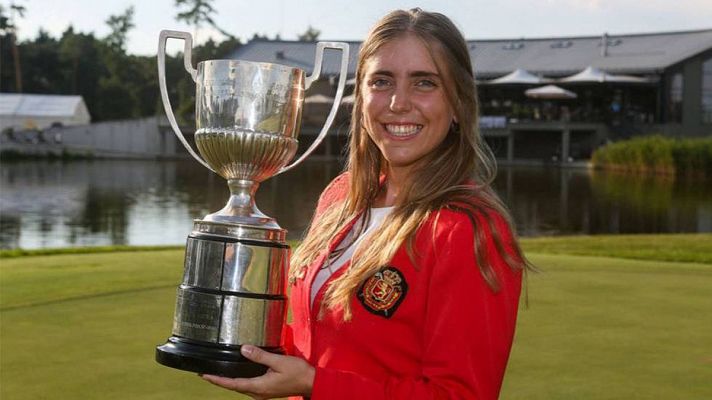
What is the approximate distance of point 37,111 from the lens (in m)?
59.3

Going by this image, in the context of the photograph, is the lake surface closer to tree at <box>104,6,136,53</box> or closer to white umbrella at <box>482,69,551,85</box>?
white umbrella at <box>482,69,551,85</box>

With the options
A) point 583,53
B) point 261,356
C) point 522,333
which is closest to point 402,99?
point 261,356

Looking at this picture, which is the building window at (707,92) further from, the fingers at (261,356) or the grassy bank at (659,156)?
the fingers at (261,356)

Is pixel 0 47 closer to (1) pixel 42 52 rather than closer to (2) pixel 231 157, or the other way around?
(1) pixel 42 52

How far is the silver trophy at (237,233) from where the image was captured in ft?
7.54

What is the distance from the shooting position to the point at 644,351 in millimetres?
5016

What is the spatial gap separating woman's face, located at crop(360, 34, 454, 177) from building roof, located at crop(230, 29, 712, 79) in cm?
4675

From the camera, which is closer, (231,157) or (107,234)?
(231,157)

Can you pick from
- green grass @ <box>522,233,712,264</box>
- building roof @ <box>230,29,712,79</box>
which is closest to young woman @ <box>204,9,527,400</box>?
green grass @ <box>522,233,712,264</box>

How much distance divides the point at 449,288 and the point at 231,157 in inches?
24.0

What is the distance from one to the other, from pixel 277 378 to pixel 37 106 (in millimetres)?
59975

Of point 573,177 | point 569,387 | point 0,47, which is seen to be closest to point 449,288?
point 569,387

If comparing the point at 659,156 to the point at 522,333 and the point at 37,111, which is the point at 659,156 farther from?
the point at 522,333

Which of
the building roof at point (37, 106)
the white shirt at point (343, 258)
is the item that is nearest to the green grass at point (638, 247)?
the white shirt at point (343, 258)
